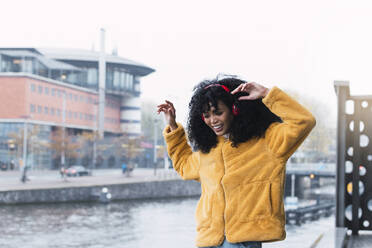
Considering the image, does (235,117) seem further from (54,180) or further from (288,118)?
(54,180)

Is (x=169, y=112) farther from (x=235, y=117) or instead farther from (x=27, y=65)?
(x=27, y=65)

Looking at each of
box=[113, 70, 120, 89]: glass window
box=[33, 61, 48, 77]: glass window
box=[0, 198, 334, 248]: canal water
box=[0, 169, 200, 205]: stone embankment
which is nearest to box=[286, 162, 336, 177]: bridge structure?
box=[0, 198, 334, 248]: canal water

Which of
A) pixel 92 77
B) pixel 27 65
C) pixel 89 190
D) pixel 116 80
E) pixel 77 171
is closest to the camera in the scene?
pixel 89 190

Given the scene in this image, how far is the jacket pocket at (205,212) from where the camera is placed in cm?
95

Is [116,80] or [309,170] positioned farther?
[116,80]

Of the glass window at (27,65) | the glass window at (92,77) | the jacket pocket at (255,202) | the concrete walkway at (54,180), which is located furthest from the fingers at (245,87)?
the glass window at (92,77)

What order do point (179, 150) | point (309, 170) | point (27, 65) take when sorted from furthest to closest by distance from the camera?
point (27, 65)
point (309, 170)
point (179, 150)

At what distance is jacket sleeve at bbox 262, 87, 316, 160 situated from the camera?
0.89 m

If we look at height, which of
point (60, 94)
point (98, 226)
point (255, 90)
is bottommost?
point (98, 226)

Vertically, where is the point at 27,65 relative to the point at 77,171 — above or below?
above

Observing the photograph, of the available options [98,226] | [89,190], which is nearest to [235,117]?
[98,226]

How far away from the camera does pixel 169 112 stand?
1079 millimetres

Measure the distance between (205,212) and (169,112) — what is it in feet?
0.75

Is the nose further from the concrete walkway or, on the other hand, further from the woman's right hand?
the concrete walkway
